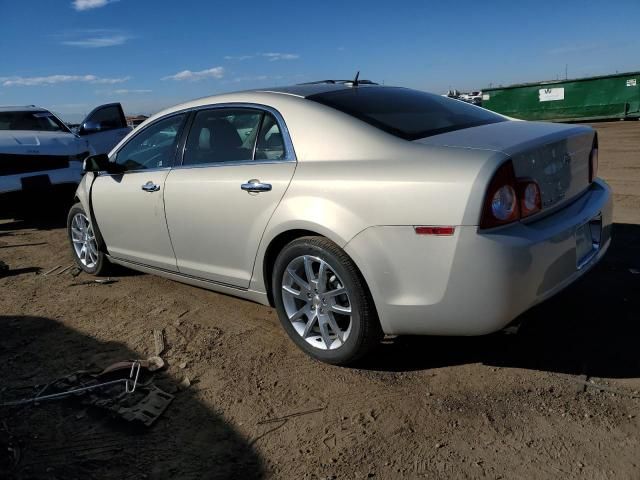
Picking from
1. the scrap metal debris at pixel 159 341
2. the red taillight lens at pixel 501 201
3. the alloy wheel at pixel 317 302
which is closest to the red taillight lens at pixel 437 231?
the red taillight lens at pixel 501 201

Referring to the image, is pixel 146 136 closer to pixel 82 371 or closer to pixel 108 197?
pixel 108 197

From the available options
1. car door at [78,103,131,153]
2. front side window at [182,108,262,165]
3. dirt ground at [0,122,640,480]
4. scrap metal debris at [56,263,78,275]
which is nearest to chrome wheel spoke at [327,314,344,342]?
dirt ground at [0,122,640,480]

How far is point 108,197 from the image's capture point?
4.57 metres

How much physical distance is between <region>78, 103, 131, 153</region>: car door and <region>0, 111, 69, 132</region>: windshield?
477 mm

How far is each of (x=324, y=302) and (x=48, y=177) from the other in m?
6.25

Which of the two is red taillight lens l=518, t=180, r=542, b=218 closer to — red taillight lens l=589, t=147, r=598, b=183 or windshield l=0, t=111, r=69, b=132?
red taillight lens l=589, t=147, r=598, b=183

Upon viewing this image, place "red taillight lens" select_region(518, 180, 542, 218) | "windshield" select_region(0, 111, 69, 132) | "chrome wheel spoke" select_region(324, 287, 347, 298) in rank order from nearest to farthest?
"red taillight lens" select_region(518, 180, 542, 218) → "chrome wheel spoke" select_region(324, 287, 347, 298) → "windshield" select_region(0, 111, 69, 132)

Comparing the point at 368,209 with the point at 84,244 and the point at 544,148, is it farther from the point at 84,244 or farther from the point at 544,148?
the point at 84,244

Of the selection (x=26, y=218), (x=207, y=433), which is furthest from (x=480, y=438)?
(x=26, y=218)

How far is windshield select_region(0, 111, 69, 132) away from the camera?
8.80 m

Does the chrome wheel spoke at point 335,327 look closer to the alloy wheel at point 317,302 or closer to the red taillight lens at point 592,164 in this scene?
the alloy wheel at point 317,302

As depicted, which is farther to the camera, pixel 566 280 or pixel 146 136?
pixel 146 136

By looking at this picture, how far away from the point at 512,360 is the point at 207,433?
5.62ft

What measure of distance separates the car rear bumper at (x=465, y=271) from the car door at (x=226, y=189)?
77 centimetres
